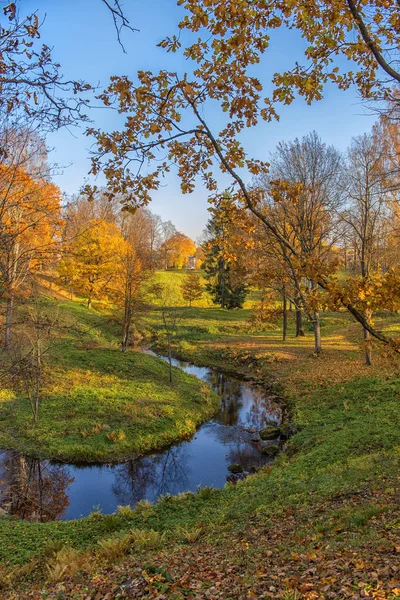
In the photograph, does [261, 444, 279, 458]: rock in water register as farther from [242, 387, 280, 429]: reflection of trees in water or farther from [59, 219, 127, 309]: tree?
[59, 219, 127, 309]: tree

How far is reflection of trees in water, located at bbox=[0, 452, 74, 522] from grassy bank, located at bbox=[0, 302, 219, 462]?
17.4 inches

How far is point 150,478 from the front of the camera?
1167cm

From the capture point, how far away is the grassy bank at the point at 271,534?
427 centimetres

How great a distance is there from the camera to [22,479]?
10.9 m

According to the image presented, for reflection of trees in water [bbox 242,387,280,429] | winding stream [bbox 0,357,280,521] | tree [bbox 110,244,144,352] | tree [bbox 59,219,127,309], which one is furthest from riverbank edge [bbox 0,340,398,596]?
tree [bbox 59,219,127,309]

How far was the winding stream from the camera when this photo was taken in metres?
10.2

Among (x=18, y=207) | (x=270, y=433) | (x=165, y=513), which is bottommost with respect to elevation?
(x=270, y=433)

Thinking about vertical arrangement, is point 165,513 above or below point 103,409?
below

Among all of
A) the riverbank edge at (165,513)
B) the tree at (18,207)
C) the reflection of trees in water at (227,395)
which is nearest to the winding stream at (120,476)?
the reflection of trees in water at (227,395)

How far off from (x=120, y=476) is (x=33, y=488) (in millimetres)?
2403

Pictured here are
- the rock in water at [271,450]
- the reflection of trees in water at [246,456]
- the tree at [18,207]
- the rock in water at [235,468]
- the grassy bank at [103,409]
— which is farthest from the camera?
the rock in water at [271,450]

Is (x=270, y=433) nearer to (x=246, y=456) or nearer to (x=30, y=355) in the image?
(x=246, y=456)

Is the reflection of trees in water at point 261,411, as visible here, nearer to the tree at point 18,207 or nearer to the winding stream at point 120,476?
the winding stream at point 120,476

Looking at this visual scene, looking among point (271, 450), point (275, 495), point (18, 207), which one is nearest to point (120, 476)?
point (271, 450)
